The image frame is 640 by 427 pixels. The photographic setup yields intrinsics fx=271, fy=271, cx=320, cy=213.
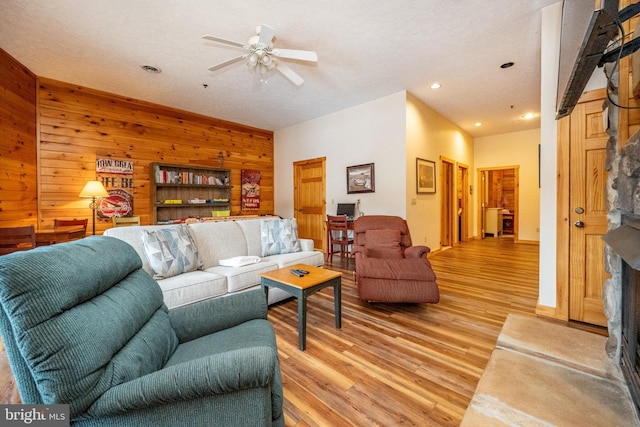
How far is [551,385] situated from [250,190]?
570 centimetres

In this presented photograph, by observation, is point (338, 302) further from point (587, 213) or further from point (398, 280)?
point (587, 213)

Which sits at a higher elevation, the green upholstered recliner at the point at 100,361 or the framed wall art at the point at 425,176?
the framed wall art at the point at 425,176

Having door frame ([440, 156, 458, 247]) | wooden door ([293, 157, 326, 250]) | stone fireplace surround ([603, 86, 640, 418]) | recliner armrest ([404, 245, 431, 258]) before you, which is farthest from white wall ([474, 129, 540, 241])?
stone fireplace surround ([603, 86, 640, 418])

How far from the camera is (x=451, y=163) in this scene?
238 inches

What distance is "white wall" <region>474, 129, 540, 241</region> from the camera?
6508 mm

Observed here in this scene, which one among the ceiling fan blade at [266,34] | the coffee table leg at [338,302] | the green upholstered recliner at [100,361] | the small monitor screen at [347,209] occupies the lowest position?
the coffee table leg at [338,302]

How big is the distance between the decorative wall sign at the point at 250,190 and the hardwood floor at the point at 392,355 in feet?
11.8

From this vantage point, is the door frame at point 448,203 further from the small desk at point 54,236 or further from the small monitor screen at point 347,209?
the small desk at point 54,236

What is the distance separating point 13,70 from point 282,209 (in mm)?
4619

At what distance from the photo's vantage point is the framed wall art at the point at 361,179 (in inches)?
189

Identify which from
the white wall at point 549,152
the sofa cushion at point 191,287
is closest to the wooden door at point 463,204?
the white wall at point 549,152

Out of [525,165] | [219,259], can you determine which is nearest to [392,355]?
[219,259]

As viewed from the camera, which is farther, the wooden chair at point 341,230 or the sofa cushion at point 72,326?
the wooden chair at point 341,230

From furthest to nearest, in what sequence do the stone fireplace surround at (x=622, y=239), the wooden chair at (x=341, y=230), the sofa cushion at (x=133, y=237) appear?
the wooden chair at (x=341, y=230)
the sofa cushion at (x=133, y=237)
the stone fireplace surround at (x=622, y=239)
